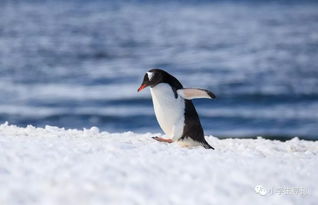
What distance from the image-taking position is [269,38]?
3381cm

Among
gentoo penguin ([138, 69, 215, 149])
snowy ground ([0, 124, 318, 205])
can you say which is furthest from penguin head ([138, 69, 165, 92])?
snowy ground ([0, 124, 318, 205])

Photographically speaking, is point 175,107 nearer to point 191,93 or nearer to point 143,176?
point 191,93

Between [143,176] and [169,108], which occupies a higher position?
[169,108]

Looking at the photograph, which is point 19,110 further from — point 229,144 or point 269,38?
point 269,38

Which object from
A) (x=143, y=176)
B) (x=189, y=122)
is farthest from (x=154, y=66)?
(x=143, y=176)

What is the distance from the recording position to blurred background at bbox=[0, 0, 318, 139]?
17797 millimetres

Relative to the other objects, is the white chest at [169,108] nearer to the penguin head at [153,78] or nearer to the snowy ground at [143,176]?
the penguin head at [153,78]

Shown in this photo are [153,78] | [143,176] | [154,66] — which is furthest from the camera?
[154,66]

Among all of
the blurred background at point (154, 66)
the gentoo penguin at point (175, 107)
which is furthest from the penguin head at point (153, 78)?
the blurred background at point (154, 66)

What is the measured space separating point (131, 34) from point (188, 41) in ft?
15.1

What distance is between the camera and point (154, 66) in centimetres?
2611

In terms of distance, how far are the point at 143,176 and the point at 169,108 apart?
1.94 meters

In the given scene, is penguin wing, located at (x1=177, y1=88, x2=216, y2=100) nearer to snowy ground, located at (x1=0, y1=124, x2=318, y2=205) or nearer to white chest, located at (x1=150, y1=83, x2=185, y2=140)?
white chest, located at (x1=150, y1=83, x2=185, y2=140)

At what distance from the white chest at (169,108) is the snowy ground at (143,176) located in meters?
1.07
